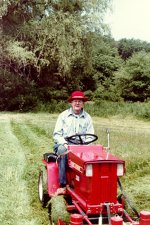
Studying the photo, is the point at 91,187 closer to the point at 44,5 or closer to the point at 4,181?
the point at 4,181

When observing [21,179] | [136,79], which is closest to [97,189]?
[21,179]

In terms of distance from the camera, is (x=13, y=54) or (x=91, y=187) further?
(x=13, y=54)

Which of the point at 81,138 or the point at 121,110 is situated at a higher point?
the point at 81,138

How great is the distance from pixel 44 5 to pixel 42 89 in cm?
630

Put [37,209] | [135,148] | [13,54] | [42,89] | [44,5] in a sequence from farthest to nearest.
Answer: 1. [42,89]
2. [44,5]
3. [13,54]
4. [135,148]
5. [37,209]

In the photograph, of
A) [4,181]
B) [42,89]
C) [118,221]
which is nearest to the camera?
[118,221]

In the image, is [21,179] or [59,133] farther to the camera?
[21,179]

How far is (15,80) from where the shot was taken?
29312mm

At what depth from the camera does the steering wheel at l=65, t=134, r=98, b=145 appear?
620 cm

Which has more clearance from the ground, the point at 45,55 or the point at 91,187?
the point at 45,55

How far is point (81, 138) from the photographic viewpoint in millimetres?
6375

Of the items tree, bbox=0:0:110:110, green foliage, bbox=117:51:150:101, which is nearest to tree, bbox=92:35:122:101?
green foliage, bbox=117:51:150:101

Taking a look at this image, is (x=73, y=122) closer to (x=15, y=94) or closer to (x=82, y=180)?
(x=82, y=180)

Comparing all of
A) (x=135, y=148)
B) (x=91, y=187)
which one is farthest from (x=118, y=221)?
(x=135, y=148)
